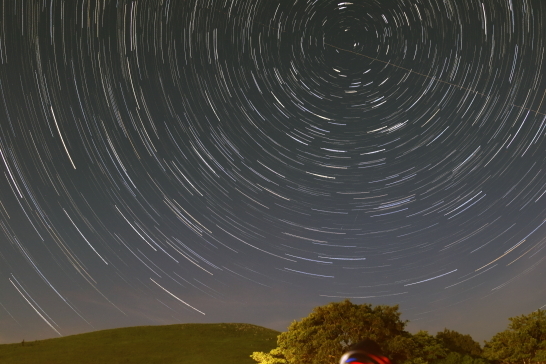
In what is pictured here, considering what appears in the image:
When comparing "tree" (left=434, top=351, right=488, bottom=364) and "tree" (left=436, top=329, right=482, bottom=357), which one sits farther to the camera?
"tree" (left=436, top=329, right=482, bottom=357)

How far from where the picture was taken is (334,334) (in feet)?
69.4

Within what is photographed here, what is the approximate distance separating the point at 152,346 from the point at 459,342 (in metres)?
26.7

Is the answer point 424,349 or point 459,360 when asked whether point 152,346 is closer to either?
point 424,349

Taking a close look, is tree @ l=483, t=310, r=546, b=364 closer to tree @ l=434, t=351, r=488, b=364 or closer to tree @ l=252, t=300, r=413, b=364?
tree @ l=434, t=351, r=488, b=364

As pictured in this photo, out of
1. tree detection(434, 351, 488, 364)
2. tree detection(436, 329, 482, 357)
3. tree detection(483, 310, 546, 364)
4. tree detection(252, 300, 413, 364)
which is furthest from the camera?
tree detection(436, 329, 482, 357)

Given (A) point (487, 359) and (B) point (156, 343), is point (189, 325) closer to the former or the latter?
(B) point (156, 343)

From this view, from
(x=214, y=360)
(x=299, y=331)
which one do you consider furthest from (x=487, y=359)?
(x=214, y=360)

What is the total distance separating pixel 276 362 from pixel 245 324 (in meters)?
28.3

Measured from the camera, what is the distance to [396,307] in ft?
76.1

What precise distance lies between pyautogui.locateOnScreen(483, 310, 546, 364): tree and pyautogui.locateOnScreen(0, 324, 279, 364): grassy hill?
58.9ft

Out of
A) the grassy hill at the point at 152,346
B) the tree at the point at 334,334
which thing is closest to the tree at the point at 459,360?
the tree at the point at 334,334

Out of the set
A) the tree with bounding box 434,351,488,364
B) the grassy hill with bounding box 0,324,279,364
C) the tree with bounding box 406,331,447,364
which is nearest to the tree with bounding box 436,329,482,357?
the tree with bounding box 434,351,488,364

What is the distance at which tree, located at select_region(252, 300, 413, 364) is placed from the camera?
812 inches

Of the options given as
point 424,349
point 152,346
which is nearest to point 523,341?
point 424,349
